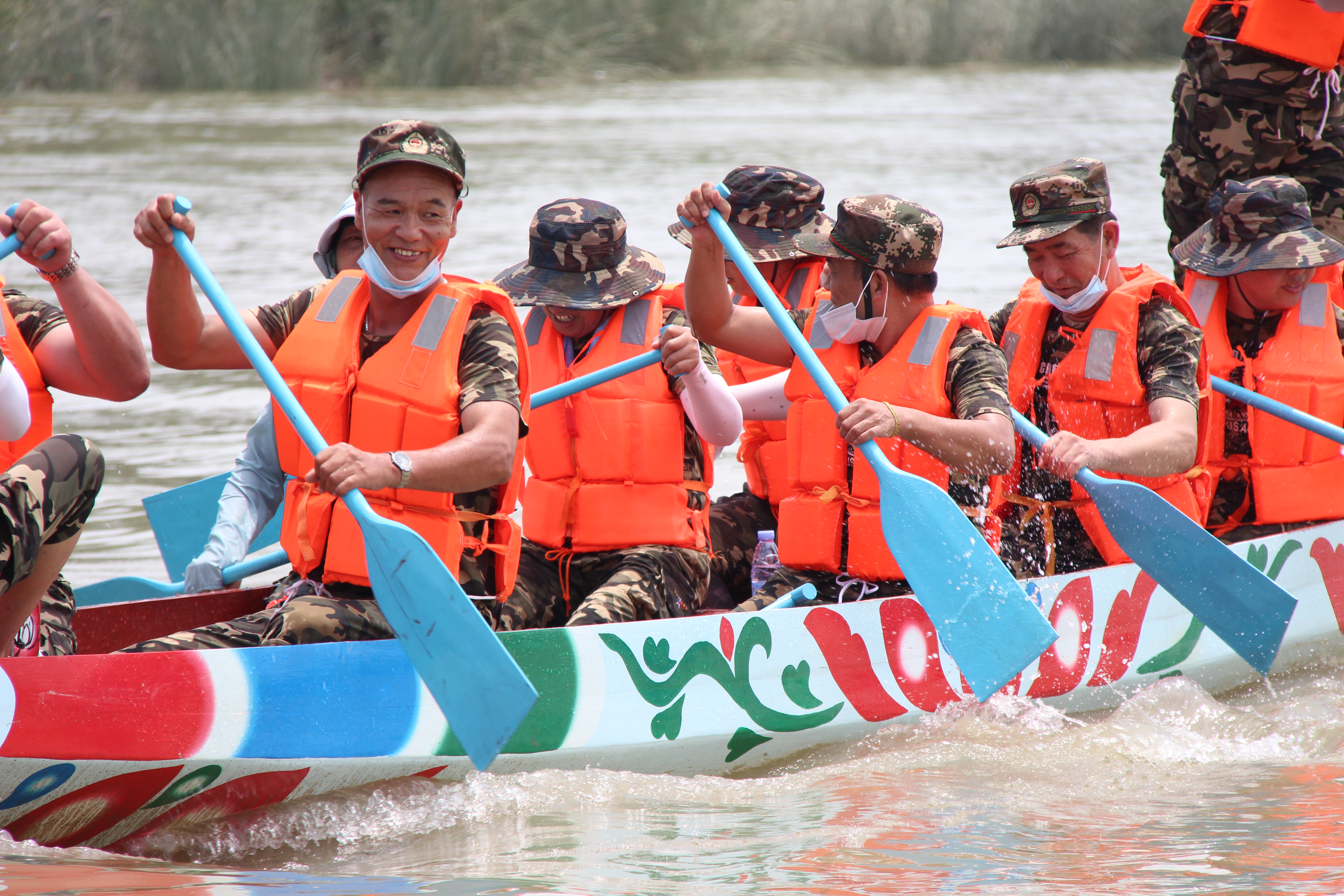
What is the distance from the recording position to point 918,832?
3299mm

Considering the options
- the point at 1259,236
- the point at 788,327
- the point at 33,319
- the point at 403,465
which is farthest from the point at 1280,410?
the point at 33,319

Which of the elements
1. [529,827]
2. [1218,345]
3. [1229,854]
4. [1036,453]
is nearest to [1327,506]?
[1218,345]

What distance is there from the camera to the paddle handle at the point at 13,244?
10.3 feet

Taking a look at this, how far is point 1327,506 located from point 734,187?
7.02ft

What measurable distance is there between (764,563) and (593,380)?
86 cm

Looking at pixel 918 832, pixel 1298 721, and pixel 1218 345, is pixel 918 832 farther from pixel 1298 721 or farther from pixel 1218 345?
pixel 1218 345

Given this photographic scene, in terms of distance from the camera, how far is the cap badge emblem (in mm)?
3203

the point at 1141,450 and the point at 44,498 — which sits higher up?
the point at 44,498

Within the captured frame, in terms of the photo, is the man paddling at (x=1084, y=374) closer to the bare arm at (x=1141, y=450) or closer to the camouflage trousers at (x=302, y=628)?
the bare arm at (x=1141, y=450)

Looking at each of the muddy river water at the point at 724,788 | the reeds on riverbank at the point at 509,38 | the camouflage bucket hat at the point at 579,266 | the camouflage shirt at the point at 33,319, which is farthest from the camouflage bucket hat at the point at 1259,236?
the reeds on riverbank at the point at 509,38

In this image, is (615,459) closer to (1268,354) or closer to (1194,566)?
(1194,566)

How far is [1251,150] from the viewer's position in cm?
559

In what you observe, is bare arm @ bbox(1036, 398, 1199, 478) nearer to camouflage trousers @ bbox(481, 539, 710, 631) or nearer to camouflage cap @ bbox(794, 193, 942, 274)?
camouflage cap @ bbox(794, 193, 942, 274)

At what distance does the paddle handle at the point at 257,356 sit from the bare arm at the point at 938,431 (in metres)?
1.16
